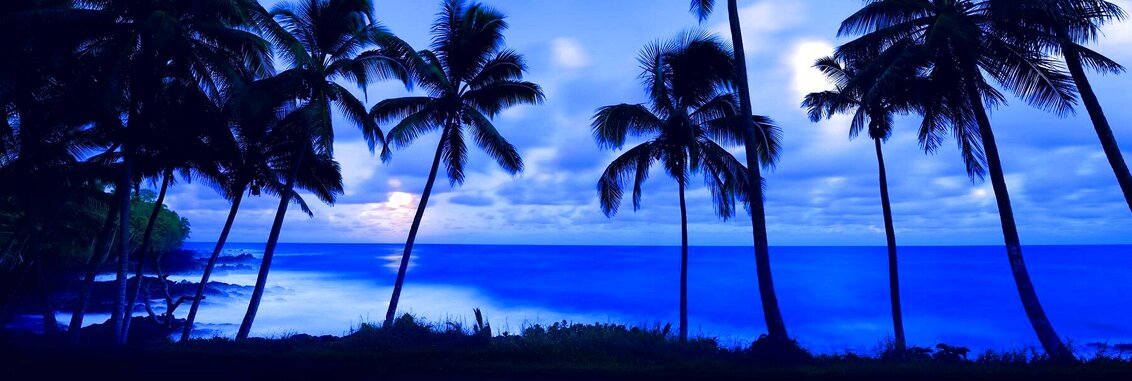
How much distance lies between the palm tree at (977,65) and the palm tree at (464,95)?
844 centimetres

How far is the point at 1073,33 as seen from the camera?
12.0 m

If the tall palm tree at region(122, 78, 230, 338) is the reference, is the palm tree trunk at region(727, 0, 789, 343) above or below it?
below

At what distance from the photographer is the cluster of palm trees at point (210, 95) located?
41.5ft

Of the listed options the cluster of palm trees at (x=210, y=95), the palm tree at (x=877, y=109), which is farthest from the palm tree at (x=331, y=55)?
the palm tree at (x=877, y=109)

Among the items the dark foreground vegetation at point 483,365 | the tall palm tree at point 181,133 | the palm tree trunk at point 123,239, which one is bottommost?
the dark foreground vegetation at point 483,365

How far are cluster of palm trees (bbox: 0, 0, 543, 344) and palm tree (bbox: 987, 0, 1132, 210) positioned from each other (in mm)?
10549

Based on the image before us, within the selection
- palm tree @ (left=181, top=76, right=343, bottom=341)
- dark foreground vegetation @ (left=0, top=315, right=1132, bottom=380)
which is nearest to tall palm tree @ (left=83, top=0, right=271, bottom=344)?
palm tree @ (left=181, top=76, right=343, bottom=341)

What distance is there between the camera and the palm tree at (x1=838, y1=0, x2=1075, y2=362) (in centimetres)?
1196

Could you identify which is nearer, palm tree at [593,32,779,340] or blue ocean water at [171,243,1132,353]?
palm tree at [593,32,779,340]

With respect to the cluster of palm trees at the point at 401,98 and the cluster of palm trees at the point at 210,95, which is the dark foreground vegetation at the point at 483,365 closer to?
the cluster of palm trees at the point at 401,98

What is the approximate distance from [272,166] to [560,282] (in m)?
48.9

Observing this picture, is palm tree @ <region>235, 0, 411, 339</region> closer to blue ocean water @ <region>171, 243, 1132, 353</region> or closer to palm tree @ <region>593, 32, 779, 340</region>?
palm tree @ <region>593, 32, 779, 340</region>

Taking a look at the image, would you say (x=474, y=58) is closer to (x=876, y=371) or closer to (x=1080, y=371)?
(x=876, y=371)

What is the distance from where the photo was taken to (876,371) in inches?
275
